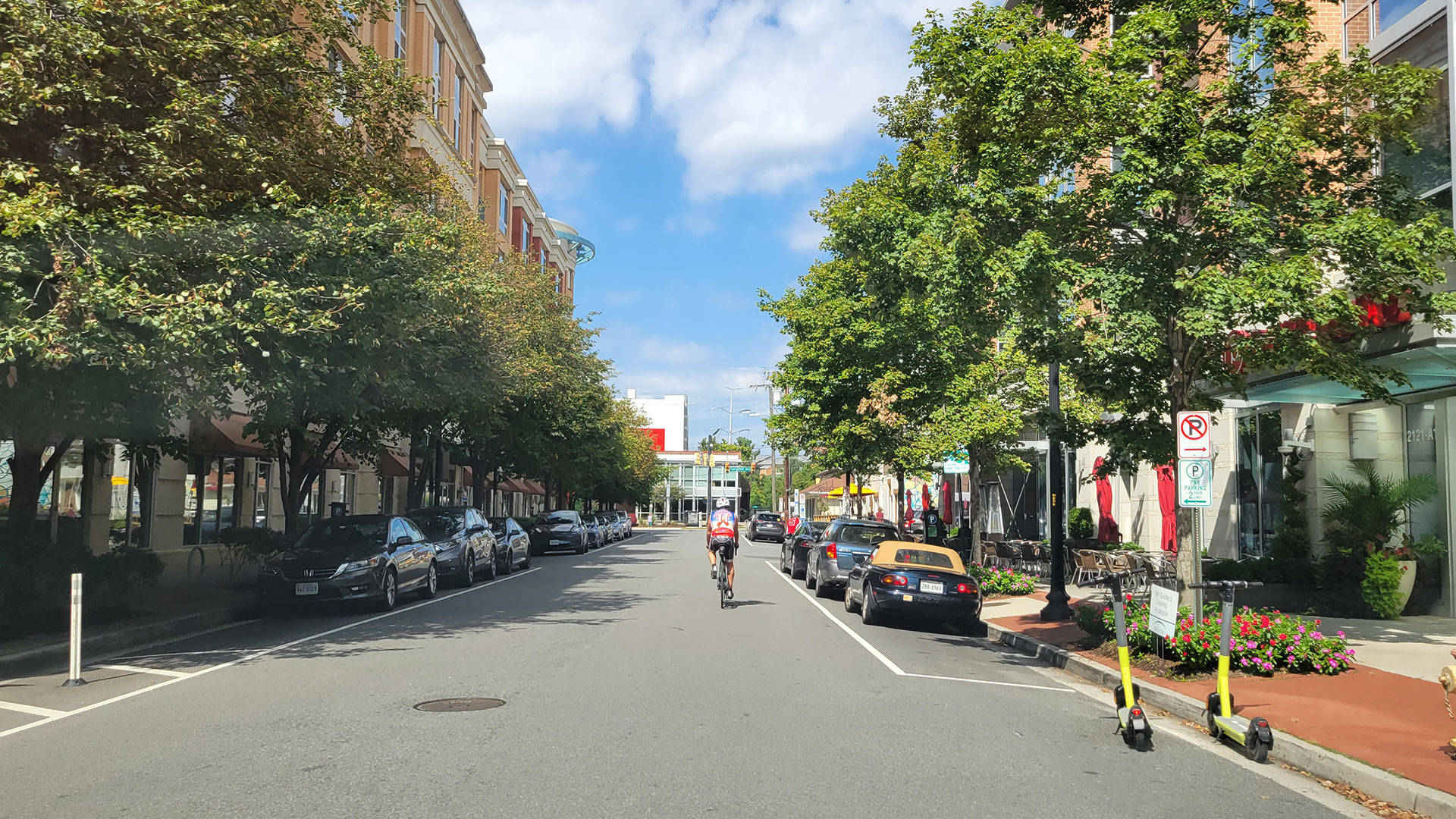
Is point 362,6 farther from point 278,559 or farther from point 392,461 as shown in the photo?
point 392,461

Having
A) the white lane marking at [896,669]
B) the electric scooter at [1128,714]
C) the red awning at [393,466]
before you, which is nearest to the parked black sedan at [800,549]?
the white lane marking at [896,669]

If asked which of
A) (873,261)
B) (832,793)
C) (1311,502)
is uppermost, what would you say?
(873,261)

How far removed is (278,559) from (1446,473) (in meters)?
17.0

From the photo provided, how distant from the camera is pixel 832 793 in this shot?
243 inches

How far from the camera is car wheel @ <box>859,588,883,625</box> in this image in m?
16.0

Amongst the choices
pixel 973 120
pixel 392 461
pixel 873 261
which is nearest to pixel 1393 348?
pixel 973 120

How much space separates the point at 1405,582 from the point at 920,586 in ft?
22.1

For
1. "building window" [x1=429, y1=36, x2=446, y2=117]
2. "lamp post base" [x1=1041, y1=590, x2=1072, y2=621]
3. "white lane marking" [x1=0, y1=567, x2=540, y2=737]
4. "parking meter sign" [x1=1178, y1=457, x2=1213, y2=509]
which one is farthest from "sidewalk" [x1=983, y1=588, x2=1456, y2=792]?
"building window" [x1=429, y1=36, x2=446, y2=117]

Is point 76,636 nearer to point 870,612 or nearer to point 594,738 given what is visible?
point 594,738

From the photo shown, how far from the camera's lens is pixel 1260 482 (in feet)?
68.3

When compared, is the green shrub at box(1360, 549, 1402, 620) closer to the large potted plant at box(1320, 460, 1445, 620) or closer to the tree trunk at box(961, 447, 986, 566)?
the large potted plant at box(1320, 460, 1445, 620)

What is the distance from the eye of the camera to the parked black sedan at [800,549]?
26.2 meters

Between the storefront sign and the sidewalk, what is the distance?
0.70 meters

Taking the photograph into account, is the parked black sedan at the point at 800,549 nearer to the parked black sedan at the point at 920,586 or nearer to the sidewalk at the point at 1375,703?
the parked black sedan at the point at 920,586
